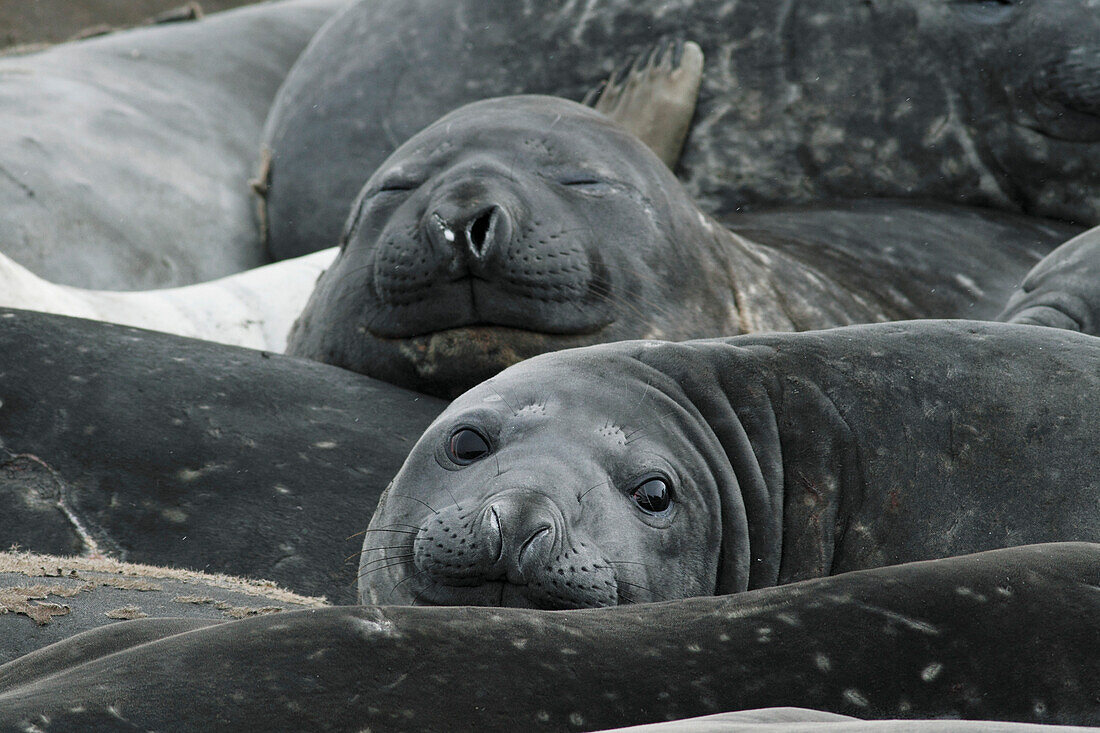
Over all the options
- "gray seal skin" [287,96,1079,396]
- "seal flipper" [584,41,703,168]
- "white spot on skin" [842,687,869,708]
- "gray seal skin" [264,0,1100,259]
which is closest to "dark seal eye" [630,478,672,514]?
"white spot on skin" [842,687,869,708]

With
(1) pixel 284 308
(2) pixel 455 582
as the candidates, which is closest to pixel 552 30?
(1) pixel 284 308

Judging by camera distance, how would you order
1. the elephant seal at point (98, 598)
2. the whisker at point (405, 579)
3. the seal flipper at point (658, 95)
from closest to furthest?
the elephant seal at point (98, 598)
the whisker at point (405, 579)
the seal flipper at point (658, 95)

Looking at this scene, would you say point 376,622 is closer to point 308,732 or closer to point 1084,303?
point 308,732

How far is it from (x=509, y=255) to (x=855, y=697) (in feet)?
7.00

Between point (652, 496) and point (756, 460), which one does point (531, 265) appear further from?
point (652, 496)

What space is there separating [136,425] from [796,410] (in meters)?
1.50

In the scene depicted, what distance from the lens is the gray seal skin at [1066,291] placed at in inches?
150

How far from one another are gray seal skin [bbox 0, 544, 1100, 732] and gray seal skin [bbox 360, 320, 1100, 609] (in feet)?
2.22

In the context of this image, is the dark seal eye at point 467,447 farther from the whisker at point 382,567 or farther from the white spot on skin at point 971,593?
the white spot on skin at point 971,593

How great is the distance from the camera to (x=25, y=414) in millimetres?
3418

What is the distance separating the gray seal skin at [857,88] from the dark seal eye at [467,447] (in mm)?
2796

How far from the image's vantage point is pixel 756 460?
281 centimetres

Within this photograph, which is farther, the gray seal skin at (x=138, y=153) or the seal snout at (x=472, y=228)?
the gray seal skin at (x=138, y=153)

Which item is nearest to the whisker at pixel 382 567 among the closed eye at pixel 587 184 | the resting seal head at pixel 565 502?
the resting seal head at pixel 565 502
